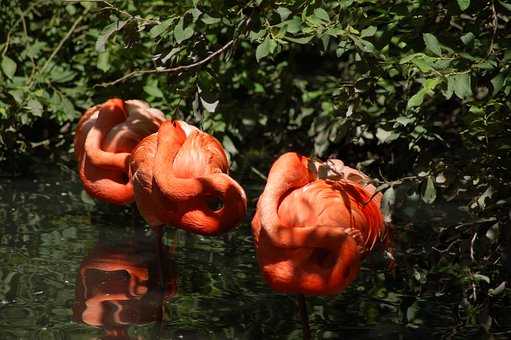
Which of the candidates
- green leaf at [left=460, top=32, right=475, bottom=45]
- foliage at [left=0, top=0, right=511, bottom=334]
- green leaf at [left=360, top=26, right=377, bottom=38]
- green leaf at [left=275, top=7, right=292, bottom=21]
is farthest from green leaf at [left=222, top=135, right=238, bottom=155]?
green leaf at [left=460, top=32, right=475, bottom=45]

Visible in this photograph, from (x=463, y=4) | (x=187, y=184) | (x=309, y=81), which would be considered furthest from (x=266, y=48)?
(x=309, y=81)

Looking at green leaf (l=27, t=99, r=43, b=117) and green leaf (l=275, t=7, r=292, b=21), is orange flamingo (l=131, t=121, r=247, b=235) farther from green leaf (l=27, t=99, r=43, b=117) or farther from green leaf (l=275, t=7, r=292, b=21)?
green leaf (l=27, t=99, r=43, b=117)

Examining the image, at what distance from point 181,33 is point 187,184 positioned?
22.7 inches

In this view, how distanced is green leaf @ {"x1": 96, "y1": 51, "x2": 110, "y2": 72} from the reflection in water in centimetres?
126

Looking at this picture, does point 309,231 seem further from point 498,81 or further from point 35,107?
point 35,107

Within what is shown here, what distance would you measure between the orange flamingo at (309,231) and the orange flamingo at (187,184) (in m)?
0.44

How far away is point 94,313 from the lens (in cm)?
416

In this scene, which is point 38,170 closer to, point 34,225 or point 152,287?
point 34,225

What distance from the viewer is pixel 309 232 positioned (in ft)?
11.8

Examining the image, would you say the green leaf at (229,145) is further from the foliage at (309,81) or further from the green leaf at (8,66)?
the green leaf at (8,66)

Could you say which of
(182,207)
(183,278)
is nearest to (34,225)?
(183,278)

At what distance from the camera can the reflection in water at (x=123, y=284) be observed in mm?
4125

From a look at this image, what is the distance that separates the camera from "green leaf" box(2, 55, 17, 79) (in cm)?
641

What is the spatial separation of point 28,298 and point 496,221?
5.92ft
